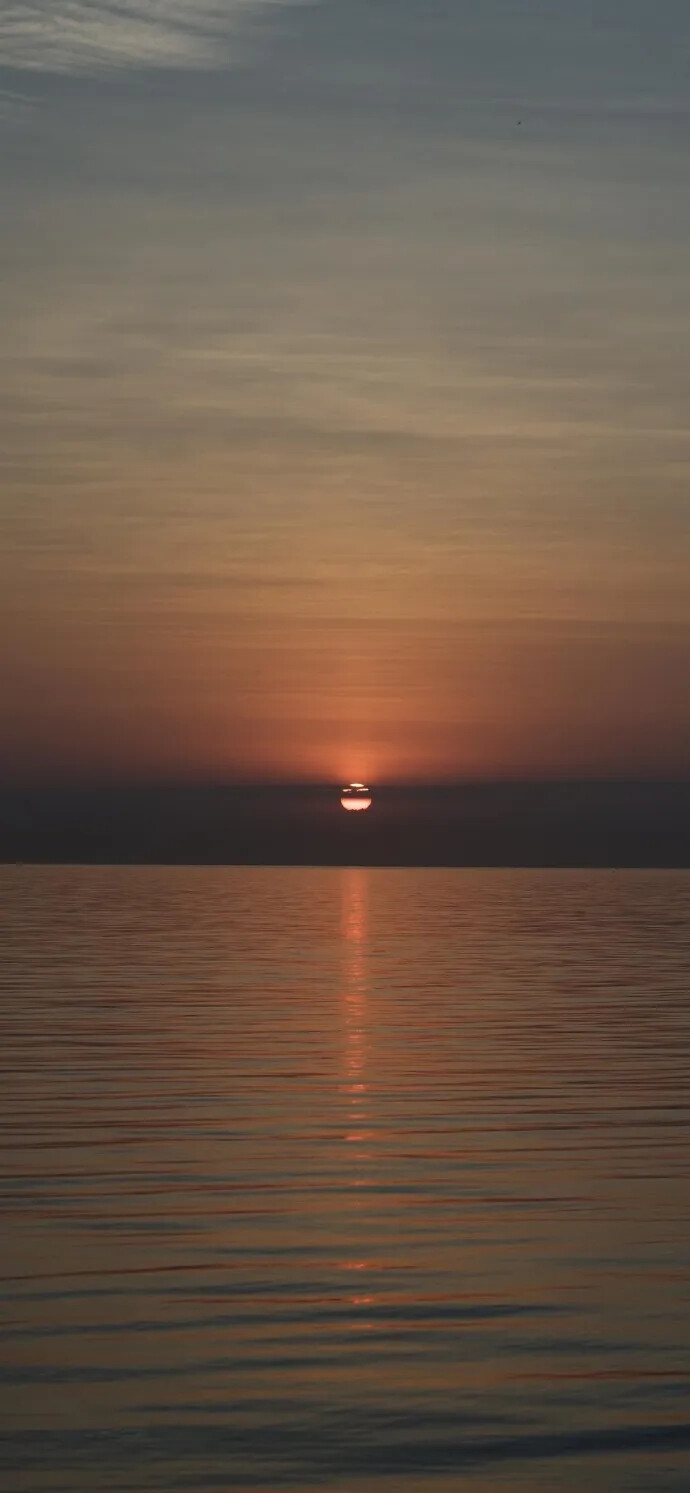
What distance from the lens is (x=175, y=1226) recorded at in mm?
17438

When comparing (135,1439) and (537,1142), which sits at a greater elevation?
(537,1142)

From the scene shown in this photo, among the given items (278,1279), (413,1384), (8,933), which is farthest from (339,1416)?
(8,933)

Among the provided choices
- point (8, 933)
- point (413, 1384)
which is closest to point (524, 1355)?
point (413, 1384)

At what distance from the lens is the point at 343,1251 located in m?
16.5

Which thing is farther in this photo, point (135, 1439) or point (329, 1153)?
point (329, 1153)

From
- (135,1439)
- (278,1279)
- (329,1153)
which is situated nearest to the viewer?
(135,1439)

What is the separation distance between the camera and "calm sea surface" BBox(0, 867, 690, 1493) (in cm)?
1138

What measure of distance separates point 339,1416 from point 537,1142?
10927 millimetres

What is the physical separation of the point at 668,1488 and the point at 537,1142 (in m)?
11.9

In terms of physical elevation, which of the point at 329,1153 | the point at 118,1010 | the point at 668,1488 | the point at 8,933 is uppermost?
the point at 8,933

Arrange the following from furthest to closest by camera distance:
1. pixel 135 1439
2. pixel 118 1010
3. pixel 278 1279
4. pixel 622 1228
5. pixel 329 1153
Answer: pixel 118 1010 → pixel 329 1153 → pixel 622 1228 → pixel 278 1279 → pixel 135 1439

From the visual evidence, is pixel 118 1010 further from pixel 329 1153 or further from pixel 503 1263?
pixel 503 1263

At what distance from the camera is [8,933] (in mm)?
73750

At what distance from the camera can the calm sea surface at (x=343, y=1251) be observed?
1138cm
